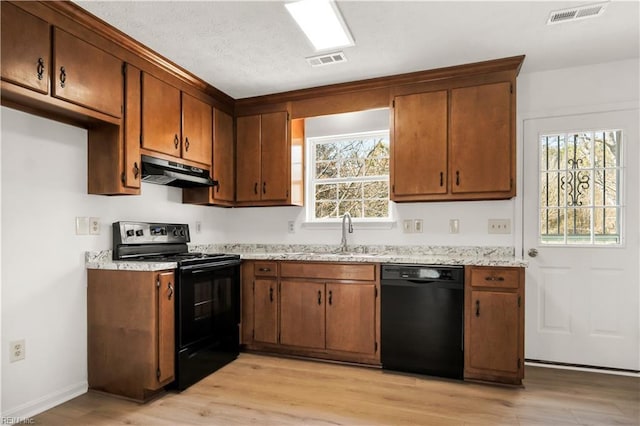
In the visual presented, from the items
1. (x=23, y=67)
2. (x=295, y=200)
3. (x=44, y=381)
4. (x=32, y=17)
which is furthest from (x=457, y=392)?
(x=32, y=17)

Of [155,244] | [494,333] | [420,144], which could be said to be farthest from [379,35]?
[155,244]

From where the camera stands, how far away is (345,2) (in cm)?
217

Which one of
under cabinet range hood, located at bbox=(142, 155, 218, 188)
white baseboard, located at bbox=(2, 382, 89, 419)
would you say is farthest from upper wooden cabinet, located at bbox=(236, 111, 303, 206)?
white baseboard, located at bbox=(2, 382, 89, 419)

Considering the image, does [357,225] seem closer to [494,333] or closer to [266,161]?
[266,161]

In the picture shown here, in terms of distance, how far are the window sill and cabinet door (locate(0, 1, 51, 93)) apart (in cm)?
242

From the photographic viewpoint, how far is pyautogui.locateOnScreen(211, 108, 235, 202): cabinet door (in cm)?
362

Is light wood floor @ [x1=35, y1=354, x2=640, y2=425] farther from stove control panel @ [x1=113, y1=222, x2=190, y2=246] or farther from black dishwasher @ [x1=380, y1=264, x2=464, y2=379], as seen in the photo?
stove control panel @ [x1=113, y1=222, x2=190, y2=246]

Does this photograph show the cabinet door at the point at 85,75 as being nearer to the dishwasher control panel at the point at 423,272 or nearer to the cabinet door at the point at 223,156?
the cabinet door at the point at 223,156

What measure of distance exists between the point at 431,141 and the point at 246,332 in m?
2.38

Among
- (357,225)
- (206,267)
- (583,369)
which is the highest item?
(357,225)

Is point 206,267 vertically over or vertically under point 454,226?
under

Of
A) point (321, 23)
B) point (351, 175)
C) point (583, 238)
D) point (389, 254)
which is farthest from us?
point (351, 175)

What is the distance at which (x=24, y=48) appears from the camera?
198 cm

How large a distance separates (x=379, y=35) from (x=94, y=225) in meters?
2.43
